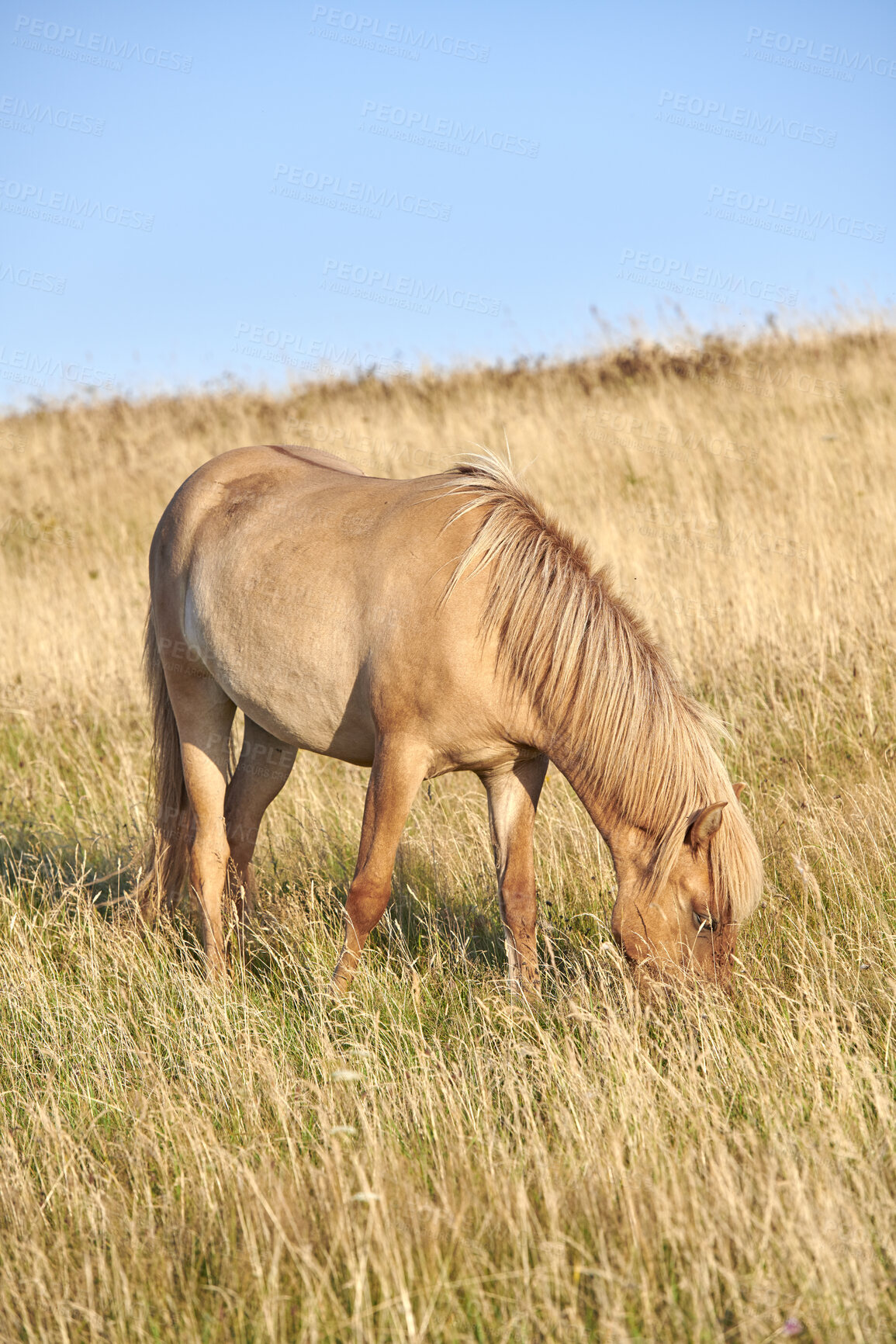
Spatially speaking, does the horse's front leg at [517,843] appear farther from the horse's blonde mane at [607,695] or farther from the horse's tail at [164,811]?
the horse's tail at [164,811]

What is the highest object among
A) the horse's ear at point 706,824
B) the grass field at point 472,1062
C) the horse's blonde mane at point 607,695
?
the horse's blonde mane at point 607,695

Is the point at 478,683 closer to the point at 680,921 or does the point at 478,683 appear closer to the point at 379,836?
the point at 379,836

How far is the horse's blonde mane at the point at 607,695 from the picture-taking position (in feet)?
9.80

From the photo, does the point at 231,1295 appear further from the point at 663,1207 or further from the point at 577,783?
the point at 577,783

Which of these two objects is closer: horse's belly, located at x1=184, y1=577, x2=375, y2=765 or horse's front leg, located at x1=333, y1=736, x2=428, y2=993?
horse's front leg, located at x1=333, y1=736, x2=428, y2=993

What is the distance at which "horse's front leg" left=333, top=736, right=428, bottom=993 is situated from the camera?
126 inches

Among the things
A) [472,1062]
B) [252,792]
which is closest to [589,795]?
[472,1062]

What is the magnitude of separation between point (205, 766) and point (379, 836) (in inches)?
46.8

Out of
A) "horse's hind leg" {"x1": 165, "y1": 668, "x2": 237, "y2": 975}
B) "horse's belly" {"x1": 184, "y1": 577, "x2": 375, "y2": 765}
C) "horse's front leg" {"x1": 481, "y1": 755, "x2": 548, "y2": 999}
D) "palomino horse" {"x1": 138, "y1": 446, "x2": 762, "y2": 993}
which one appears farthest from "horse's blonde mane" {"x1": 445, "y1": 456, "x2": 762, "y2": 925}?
"horse's hind leg" {"x1": 165, "y1": 668, "x2": 237, "y2": 975}

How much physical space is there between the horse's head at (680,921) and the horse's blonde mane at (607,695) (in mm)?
36

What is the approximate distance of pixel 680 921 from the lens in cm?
300

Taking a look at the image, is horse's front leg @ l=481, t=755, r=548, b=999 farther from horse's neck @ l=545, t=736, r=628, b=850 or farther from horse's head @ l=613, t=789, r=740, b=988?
horse's head @ l=613, t=789, r=740, b=988

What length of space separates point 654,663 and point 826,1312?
179 cm

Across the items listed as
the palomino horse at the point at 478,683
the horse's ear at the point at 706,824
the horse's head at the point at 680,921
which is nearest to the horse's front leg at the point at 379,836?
the palomino horse at the point at 478,683
